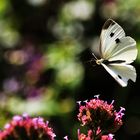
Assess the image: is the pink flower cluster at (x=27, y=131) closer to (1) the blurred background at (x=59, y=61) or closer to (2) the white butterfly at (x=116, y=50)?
(2) the white butterfly at (x=116, y=50)

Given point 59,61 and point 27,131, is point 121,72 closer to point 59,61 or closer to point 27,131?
point 27,131

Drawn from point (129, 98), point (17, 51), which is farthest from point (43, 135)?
point (17, 51)

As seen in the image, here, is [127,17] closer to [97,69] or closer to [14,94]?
[97,69]

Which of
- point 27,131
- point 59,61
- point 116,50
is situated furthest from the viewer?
point 59,61

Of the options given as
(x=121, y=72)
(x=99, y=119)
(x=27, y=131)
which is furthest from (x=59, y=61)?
(x=27, y=131)

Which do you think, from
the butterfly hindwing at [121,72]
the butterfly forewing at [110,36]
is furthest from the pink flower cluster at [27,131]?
the butterfly forewing at [110,36]

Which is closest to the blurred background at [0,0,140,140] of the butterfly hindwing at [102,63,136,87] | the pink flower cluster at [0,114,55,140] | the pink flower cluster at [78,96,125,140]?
the pink flower cluster at [78,96,125,140]
